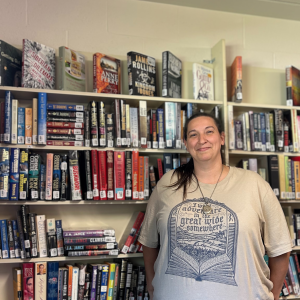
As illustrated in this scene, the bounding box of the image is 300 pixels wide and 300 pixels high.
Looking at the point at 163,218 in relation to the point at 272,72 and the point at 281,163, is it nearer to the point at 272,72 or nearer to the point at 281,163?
the point at 281,163

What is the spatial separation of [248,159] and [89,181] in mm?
1115

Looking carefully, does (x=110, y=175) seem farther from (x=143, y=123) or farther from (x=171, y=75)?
(x=171, y=75)

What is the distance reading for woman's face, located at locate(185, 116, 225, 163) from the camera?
181cm

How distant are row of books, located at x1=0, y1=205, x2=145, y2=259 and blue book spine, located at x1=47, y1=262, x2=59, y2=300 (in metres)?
0.07

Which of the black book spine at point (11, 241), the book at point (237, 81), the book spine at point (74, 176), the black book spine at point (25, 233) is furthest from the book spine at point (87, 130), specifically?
the book at point (237, 81)

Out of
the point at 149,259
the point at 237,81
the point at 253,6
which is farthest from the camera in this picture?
the point at 253,6

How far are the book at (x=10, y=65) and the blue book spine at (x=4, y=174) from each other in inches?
16.8

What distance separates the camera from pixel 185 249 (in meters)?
1.65

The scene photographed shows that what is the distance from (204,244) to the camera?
1641 mm

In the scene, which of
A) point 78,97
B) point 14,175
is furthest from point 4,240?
point 78,97

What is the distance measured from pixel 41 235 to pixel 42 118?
0.69m

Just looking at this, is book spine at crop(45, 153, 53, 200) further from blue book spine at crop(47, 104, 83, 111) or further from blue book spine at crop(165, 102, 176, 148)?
blue book spine at crop(165, 102, 176, 148)

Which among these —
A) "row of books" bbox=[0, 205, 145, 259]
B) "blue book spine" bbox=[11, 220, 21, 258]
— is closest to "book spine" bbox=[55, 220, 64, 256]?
"row of books" bbox=[0, 205, 145, 259]

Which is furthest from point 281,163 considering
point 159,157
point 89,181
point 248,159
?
point 89,181
